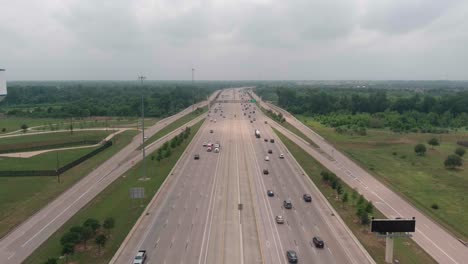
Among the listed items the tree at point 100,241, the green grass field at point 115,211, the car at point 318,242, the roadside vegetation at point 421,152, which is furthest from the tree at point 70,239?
the roadside vegetation at point 421,152

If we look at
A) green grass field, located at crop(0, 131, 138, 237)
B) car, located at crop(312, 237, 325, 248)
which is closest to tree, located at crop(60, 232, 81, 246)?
green grass field, located at crop(0, 131, 138, 237)

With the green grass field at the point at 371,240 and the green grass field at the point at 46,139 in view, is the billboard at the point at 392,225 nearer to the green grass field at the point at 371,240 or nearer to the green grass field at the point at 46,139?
the green grass field at the point at 371,240

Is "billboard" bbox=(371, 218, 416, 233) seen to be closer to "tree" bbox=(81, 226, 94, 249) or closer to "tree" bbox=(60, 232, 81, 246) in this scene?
"tree" bbox=(81, 226, 94, 249)

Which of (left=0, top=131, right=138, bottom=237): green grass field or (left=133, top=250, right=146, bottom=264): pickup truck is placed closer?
(left=133, top=250, right=146, bottom=264): pickup truck

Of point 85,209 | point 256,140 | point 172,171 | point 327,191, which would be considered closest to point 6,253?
point 85,209

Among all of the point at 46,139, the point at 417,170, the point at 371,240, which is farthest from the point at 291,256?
the point at 46,139

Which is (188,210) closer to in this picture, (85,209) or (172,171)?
(85,209)
